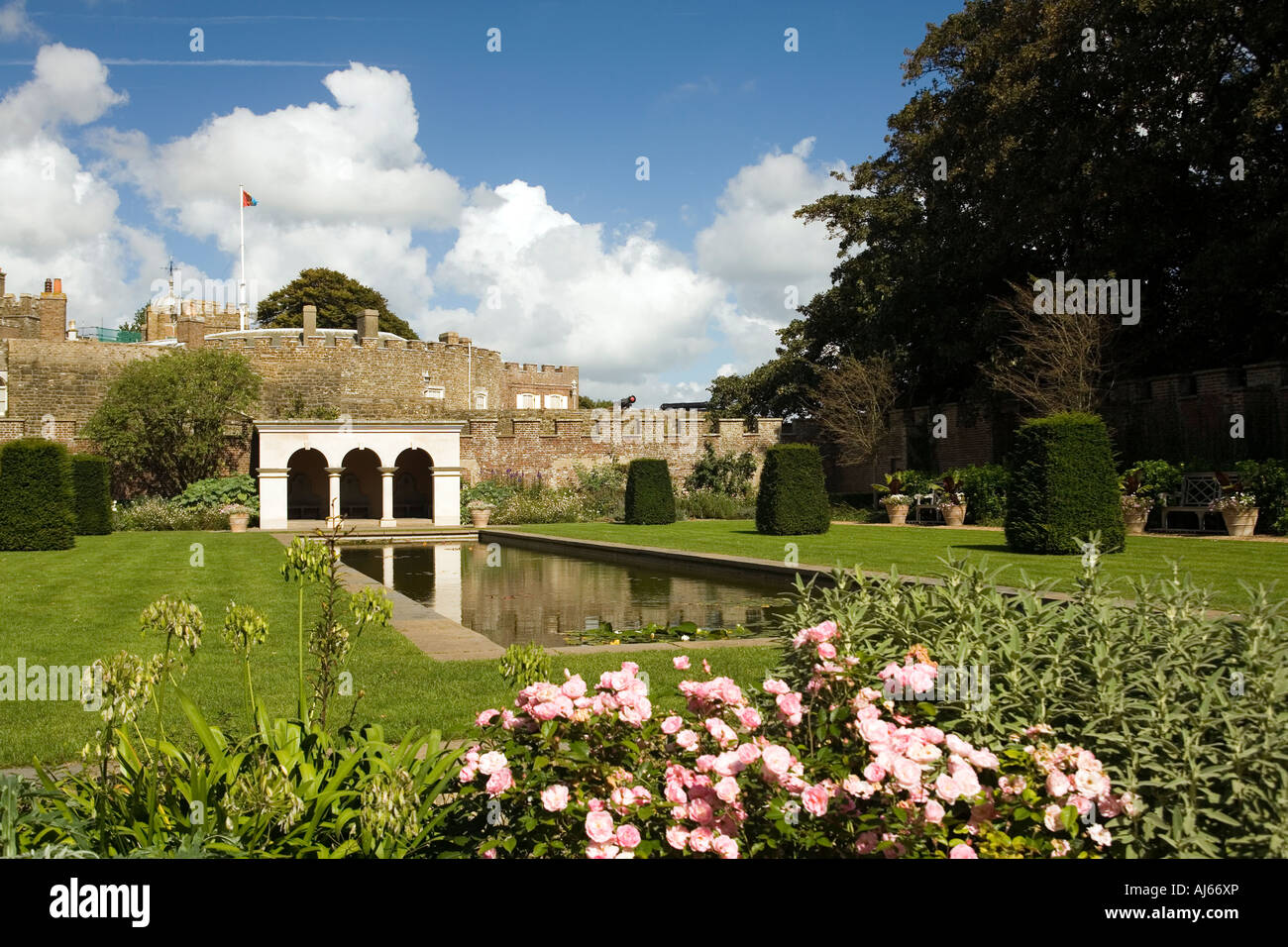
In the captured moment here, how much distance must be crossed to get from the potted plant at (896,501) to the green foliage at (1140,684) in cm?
1702

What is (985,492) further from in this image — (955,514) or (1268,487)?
(1268,487)

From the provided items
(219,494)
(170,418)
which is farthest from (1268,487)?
(170,418)

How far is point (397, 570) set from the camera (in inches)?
551

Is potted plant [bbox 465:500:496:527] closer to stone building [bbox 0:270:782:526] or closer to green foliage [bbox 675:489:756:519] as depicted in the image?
stone building [bbox 0:270:782:526]

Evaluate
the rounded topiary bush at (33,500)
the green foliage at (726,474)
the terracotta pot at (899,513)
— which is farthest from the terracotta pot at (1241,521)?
the rounded topiary bush at (33,500)

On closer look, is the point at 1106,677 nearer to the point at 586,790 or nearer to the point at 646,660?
the point at 586,790

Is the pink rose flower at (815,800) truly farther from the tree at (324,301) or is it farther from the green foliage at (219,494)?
the tree at (324,301)

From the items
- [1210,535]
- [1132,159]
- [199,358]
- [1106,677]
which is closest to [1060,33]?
[1132,159]

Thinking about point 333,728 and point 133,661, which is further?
point 333,728

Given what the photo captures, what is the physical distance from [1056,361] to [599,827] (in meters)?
18.1

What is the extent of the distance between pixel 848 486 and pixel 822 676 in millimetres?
27429

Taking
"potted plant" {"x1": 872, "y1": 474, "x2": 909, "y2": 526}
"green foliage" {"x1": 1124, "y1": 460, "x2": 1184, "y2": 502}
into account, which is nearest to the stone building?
"potted plant" {"x1": 872, "y1": 474, "x2": 909, "y2": 526}

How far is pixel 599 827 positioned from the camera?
86.7 inches

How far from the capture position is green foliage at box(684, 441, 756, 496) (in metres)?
29.1
